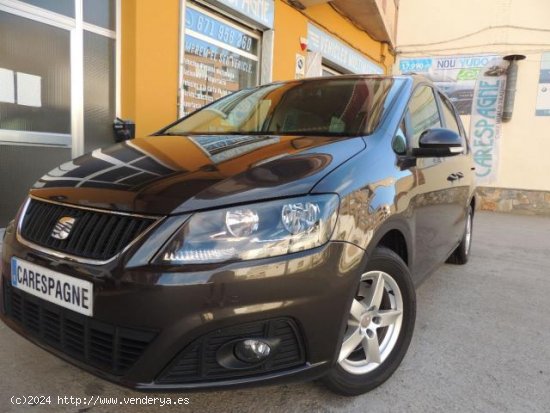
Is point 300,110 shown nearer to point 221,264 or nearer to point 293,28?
point 221,264

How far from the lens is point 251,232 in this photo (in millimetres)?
1562

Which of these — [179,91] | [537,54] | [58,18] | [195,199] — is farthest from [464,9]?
[195,199]

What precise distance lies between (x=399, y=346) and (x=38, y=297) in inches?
62.5

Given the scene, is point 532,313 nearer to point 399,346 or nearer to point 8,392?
point 399,346

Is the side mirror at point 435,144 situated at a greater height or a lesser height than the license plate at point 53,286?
greater

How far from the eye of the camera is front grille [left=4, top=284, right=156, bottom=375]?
1.54m

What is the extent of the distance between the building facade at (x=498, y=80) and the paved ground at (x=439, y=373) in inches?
337

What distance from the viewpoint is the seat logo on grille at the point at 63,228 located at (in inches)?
68.4

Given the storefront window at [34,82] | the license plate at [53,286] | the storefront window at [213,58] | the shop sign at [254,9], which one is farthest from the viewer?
the shop sign at [254,9]

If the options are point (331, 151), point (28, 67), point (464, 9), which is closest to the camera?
point (331, 151)

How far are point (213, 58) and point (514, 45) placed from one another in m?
8.55

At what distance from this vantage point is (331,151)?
195cm

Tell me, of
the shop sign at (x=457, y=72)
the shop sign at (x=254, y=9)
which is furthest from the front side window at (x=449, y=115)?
the shop sign at (x=457, y=72)

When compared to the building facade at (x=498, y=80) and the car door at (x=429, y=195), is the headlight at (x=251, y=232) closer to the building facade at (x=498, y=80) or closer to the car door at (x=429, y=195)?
the car door at (x=429, y=195)
